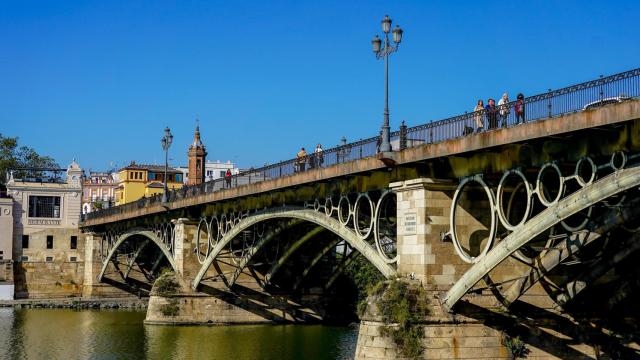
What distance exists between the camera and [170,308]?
51219 millimetres

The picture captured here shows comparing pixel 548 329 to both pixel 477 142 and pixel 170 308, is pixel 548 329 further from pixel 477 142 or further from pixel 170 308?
pixel 170 308

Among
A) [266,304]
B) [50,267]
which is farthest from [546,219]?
[50,267]

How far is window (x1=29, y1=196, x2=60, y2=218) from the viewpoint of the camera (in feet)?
277

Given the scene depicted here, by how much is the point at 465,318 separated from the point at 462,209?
3.05 m

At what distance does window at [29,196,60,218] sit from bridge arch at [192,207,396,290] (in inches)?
1482

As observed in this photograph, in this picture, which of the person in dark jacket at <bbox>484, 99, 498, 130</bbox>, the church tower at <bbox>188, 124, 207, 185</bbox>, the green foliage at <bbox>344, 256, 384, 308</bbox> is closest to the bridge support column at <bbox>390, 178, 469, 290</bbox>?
the person in dark jacket at <bbox>484, 99, 498, 130</bbox>

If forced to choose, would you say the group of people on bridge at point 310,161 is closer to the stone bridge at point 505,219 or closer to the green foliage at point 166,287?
the stone bridge at point 505,219

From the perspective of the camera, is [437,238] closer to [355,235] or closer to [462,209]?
[462,209]

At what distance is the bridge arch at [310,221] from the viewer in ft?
101

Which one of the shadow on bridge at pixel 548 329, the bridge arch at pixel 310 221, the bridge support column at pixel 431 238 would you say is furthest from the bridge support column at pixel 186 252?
the shadow on bridge at pixel 548 329

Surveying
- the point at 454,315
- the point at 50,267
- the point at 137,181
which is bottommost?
the point at 454,315

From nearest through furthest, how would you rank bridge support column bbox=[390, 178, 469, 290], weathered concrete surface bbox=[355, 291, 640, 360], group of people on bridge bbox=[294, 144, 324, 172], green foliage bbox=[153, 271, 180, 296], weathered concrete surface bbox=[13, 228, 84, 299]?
weathered concrete surface bbox=[355, 291, 640, 360] < bridge support column bbox=[390, 178, 469, 290] < group of people on bridge bbox=[294, 144, 324, 172] < green foliage bbox=[153, 271, 180, 296] < weathered concrete surface bbox=[13, 228, 84, 299]

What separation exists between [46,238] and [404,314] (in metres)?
62.3

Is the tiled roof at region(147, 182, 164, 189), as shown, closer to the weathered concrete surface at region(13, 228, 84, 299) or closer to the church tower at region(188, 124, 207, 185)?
the weathered concrete surface at region(13, 228, 84, 299)
